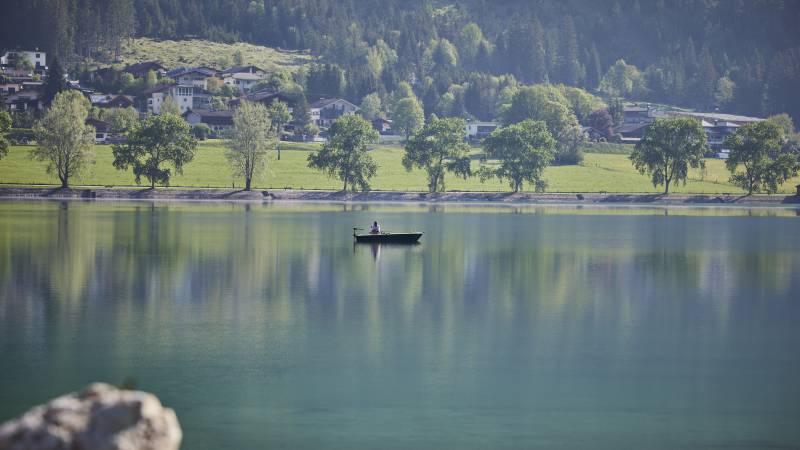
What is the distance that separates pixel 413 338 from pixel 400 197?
122m

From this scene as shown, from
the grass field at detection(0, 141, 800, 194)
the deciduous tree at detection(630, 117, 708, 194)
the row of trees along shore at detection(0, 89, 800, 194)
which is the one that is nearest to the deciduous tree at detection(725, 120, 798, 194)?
the row of trees along shore at detection(0, 89, 800, 194)

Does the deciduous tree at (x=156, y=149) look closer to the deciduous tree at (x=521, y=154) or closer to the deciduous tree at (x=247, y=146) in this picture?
the deciduous tree at (x=247, y=146)

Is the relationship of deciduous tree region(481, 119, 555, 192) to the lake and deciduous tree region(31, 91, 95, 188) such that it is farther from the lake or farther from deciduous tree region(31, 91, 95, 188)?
the lake

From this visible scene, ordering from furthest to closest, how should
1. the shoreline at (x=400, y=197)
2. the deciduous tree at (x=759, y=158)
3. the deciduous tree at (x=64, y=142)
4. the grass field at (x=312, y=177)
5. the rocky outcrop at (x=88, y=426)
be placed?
the deciduous tree at (x=759, y=158), the grass field at (x=312, y=177), the shoreline at (x=400, y=197), the deciduous tree at (x=64, y=142), the rocky outcrop at (x=88, y=426)

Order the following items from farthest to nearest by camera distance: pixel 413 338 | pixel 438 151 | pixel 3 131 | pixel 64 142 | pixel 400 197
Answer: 1. pixel 400 197
2. pixel 438 151
3. pixel 3 131
4. pixel 64 142
5. pixel 413 338

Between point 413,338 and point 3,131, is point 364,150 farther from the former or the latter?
point 413,338

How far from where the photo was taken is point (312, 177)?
16988cm

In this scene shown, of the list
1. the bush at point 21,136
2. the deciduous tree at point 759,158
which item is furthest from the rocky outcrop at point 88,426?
the bush at point 21,136

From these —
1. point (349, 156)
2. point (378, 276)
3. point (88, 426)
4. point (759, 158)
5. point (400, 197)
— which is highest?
point (759, 158)

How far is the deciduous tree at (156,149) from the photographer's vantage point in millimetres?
146750

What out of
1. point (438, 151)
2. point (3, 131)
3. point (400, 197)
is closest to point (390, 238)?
point (400, 197)

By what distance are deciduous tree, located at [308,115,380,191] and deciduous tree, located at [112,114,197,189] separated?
18631 millimetres

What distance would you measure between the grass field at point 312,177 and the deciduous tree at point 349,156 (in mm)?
6757

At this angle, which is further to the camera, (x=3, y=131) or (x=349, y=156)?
(x=3, y=131)
